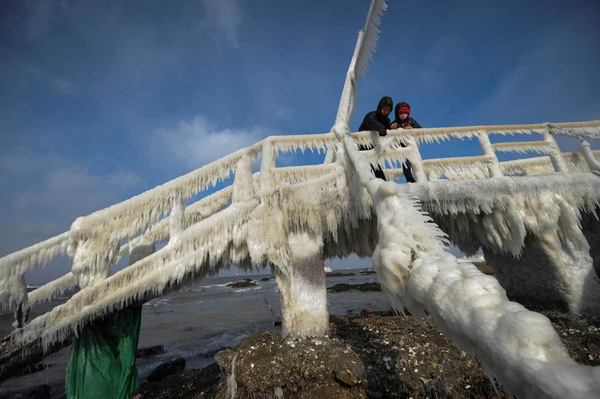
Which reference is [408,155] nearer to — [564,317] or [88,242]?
[564,317]

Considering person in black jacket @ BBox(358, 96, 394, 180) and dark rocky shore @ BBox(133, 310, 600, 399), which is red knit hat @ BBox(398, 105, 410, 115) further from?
dark rocky shore @ BBox(133, 310, 600, 399)

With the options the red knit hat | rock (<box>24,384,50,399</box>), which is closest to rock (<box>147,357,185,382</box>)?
rock (<box>24,384,50,399</box>)

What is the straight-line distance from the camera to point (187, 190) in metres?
5.17

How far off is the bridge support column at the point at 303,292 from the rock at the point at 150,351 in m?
8.08

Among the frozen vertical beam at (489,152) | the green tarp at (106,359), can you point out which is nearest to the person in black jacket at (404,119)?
the frozen vertical beam at (489,152)

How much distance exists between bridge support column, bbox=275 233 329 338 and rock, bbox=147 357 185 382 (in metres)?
5.19

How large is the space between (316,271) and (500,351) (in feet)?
15.0

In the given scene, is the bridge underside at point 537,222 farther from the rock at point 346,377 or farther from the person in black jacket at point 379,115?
the rock at point 346,377

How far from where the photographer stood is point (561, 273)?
606 cm

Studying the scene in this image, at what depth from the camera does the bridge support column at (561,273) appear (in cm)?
592

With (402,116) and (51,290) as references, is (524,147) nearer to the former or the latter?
(402,116)

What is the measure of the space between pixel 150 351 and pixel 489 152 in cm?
1305

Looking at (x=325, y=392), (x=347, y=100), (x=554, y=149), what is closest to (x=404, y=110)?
(x=347, y=100)

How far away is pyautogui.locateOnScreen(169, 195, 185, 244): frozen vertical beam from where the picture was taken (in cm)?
489
